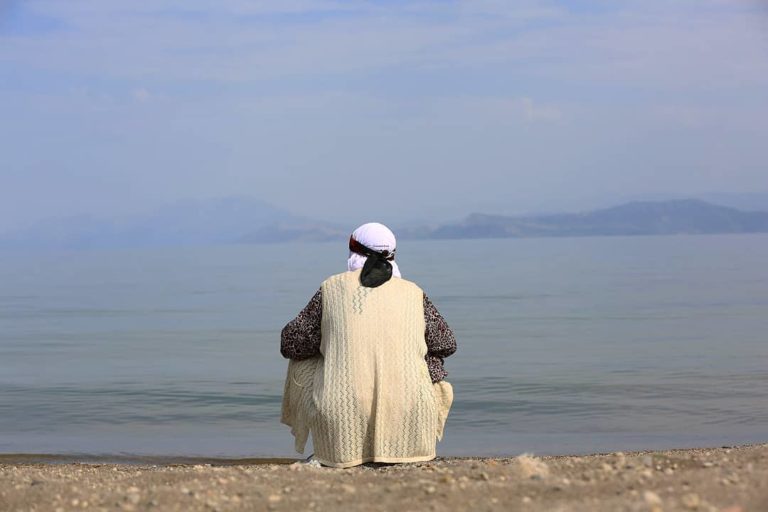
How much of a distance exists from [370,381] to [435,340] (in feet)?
1.69

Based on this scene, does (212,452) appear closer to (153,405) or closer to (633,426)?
(153,405)

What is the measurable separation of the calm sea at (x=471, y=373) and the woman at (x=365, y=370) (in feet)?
16.0

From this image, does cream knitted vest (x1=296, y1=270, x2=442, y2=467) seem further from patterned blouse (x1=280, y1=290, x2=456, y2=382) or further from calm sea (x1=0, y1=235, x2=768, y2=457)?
calm sea (x1=0, y1=235, x2=768, y2=457)

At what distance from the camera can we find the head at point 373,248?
6.33 meters

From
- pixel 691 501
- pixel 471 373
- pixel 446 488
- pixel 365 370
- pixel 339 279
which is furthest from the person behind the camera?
pixel 471 373

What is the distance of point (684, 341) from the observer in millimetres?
22000

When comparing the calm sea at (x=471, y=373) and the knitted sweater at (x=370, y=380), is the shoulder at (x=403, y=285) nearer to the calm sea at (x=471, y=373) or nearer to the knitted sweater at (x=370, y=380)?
the knitted sweater at (x=370, y=380)

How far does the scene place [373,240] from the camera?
6441 mm

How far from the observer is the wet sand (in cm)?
446

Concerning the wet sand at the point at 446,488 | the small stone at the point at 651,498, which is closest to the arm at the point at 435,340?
the wet sand at the point at 446,488

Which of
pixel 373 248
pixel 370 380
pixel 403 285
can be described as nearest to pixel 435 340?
pixel 403 285

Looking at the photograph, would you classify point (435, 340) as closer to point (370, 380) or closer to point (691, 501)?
point (370, 380)

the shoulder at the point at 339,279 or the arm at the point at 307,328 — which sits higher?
the shoulder at the point at 339,279

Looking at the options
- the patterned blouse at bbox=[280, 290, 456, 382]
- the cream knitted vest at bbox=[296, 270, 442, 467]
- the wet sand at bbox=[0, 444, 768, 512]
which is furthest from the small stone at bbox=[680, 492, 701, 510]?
the patterned blouse at bbox=[280, 290, 456, 382]
